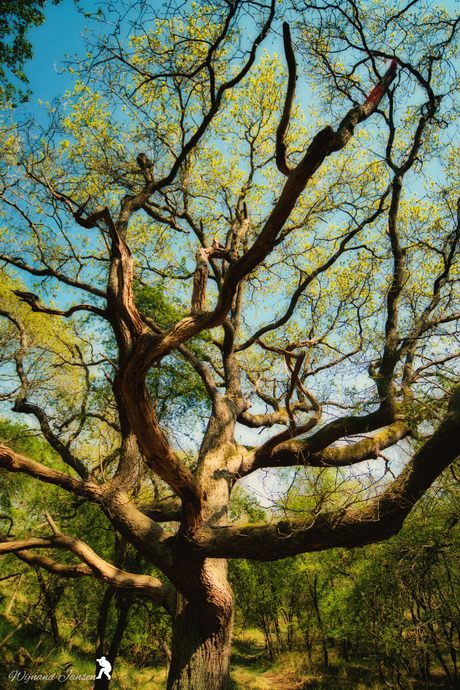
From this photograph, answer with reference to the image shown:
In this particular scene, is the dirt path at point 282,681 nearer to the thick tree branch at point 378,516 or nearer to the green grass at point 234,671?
the green grass at point 234,671

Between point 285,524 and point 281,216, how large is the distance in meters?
2.84

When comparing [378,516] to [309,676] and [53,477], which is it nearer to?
[53,477]

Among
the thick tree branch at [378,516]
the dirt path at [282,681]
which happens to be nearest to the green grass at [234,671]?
the dirt path at [282,681]

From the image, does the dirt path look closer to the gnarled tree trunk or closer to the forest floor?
the forest floor

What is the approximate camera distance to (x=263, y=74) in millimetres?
9227

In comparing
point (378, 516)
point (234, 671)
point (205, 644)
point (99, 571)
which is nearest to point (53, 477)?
point (99, 571)

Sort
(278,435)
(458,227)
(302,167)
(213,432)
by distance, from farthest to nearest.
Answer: (458,227), (213,432), (278,435), (302,167)

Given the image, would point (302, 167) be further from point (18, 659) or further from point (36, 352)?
point (18, 659)

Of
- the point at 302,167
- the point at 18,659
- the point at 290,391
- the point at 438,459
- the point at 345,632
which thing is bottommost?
the point at 18,659

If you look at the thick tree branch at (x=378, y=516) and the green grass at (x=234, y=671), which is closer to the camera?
the thick tree branch at (x=378, y=516)

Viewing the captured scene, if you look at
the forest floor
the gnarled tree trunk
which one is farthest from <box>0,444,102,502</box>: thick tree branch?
the forest floor

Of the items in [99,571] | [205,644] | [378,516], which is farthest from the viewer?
[99,571]

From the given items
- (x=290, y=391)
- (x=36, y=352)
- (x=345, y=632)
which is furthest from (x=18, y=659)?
(x=290, y=391)

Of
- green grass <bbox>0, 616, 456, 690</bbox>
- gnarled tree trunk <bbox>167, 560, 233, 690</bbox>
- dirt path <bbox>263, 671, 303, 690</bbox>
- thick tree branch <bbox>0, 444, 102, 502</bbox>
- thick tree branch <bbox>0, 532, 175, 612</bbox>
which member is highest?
thick tree branch <bbox>0, 444, 102, 502</bbox>
